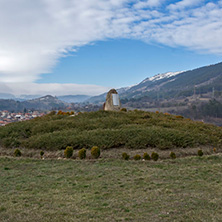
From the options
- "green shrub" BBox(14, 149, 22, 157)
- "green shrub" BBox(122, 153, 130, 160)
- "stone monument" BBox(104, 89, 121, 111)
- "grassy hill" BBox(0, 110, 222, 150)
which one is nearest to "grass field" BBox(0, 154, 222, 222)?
"green shrub" BBox(122, 153, 130, 160)

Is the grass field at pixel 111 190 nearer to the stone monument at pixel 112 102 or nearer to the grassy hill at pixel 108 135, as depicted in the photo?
the grassy hill at pixel 108 135

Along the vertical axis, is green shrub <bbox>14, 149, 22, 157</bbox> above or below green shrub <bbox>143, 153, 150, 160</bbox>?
above

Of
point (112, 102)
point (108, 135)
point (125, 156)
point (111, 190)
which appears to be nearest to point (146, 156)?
point (125, 156)

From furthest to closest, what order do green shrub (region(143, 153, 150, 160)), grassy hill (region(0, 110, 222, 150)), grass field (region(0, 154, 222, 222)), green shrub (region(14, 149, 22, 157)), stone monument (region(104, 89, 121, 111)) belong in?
stone monument (region(104, 89, 121, 111)) < grassy hill (region(0, 110, 222, 150)) < green shrub (region(14, 149, 22, 157)) < green shrub (region(143, 153, 150, 160)) < grass field (region(0, 154, 222, 222))

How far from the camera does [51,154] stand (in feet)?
42.7

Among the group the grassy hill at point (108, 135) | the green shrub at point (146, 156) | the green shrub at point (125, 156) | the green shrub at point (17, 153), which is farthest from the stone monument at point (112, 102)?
the green shrub at point (146, 156)

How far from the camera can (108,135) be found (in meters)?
14.0

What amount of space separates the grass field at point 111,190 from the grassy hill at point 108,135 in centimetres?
233

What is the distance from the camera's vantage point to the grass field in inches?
207

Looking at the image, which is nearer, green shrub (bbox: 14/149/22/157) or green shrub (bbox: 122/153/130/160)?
green shrub (bbox: 122/153/130/160)

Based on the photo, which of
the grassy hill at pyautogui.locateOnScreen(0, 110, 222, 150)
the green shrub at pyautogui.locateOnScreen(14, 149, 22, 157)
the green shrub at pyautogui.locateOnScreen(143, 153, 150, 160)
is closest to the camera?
the green shrub at pyautogui.locateOnScreen(143, 153, 150, 160)

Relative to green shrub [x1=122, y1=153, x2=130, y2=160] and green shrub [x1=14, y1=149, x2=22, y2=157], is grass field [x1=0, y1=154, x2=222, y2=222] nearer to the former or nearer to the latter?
green shrub [x1=122, y1=153, x2=130, y2=160]

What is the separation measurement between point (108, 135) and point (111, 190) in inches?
273

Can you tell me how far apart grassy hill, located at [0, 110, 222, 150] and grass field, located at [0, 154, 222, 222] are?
7.66ft
